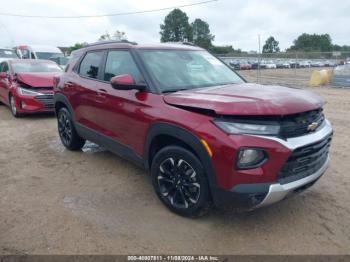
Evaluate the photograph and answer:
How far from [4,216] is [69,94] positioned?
2.39 metres

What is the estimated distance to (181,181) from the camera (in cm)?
350

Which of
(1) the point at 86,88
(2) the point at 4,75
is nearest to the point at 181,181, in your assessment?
(1) the point at 86,88

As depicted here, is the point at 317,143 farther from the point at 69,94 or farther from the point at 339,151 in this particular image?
the point at 69,94

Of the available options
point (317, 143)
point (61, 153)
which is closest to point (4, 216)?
point (61, 153)

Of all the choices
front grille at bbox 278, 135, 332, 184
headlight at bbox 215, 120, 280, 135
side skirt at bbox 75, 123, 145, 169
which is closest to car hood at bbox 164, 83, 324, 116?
headlight at bbox 215, 120, 280, 135

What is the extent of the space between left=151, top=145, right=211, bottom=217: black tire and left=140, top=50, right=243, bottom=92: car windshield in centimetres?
77

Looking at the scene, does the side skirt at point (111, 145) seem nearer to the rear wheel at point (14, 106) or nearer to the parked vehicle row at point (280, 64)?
the rear wheel at point (14, 106)

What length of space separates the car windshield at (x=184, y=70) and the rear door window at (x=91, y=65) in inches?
40.8

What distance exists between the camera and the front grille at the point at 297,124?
303 cm

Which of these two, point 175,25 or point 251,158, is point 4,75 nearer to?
point 251,158

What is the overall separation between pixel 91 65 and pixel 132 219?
259cm

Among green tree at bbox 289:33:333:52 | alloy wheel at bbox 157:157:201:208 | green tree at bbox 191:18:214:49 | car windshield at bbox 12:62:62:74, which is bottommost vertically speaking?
alloy wheel at bbox 157:157:201:208

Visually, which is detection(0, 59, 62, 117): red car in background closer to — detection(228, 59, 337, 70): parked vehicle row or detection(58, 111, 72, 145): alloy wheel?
detection(58, 111, 72, 145): alloy wheel

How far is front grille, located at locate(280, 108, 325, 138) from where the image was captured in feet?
9.93
